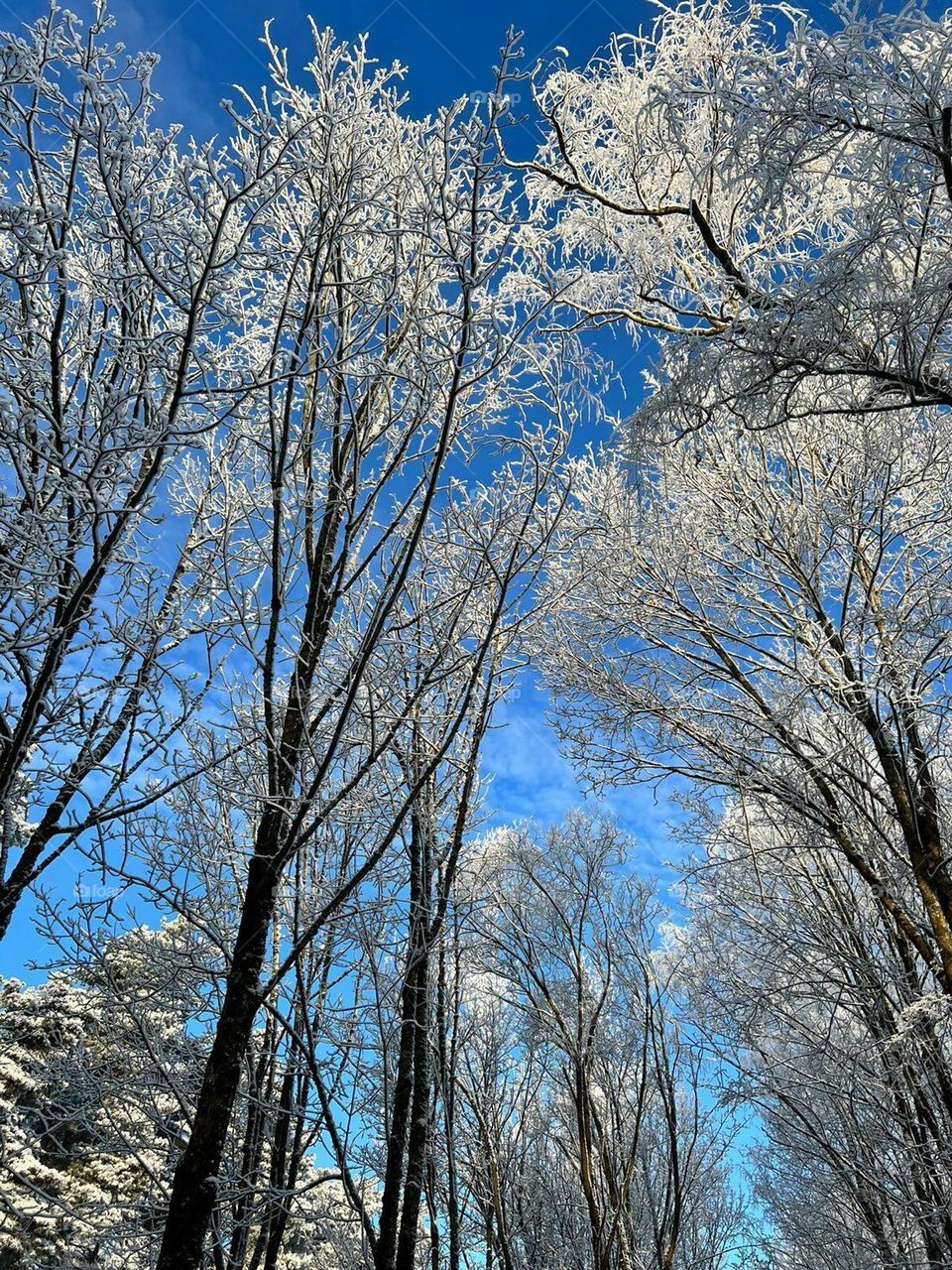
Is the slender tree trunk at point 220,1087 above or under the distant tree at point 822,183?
under

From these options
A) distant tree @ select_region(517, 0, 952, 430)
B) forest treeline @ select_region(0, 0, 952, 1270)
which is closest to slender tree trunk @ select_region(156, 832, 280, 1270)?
forest treeline @ select_region(0, 0, 952, 1270)

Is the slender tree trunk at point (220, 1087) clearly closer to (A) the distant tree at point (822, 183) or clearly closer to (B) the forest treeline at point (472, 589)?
(B) the forest treeline at point (472, 589)

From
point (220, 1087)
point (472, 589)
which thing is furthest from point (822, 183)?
point (220, 1087)

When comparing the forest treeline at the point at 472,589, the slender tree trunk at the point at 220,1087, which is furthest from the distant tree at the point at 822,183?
the slender tree trunk at the point at 220,1087

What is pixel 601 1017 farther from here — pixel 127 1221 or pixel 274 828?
pixel 274 828

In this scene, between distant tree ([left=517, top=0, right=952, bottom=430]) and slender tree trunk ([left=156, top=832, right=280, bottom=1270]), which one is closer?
slender tree trunk ([left=156, top=832, right=280, bottom=1270])

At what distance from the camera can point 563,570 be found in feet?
23.6

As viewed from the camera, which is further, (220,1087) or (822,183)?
(822,183)

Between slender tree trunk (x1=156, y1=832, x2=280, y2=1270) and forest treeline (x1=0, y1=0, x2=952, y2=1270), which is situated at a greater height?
forest treeline (x1=0, y1=0, x2=952, y2=1270)

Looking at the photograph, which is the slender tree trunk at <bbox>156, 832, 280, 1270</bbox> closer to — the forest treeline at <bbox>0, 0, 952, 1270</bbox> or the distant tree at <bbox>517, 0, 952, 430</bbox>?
the forest treeline at <bbox>0, 0, 952, 1270</bbox>

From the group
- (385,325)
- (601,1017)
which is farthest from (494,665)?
(601,1017)

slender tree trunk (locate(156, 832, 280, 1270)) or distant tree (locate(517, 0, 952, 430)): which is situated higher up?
distant tree (locate(517, 0, 952, 430))

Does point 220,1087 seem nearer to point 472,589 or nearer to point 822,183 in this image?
point 472,589

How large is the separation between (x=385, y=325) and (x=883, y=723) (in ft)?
14.3
